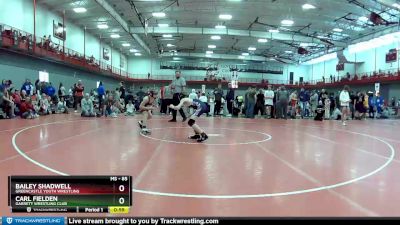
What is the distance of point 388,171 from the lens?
17.3ft

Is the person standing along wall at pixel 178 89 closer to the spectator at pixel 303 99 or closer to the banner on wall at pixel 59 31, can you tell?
the spectator at pixel 303 99

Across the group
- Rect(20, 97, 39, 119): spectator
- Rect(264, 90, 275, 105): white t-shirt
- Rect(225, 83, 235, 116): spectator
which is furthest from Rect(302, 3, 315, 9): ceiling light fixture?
Rect(20, 97, 39, 119): spectator

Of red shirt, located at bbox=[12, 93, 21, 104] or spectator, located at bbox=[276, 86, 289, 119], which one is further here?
spectator, located at bbox=[276, 86, 289, 119]

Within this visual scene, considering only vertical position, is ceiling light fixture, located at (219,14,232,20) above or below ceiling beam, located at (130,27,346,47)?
above

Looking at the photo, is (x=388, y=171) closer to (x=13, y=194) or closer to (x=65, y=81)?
(x=13, y=194)

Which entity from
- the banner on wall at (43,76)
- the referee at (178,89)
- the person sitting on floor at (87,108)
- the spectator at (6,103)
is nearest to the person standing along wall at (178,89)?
the referee at (178,89)

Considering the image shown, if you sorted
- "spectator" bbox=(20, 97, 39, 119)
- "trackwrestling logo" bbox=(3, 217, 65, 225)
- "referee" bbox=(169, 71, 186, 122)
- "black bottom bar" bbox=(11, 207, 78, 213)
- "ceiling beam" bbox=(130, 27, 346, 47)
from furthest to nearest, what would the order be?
1. "ceiling beam" bbox=(130, 27, 346, 47)
2. "spectator" bbox=(20, 97, 39, 119)
3. "referee" bbox=(169, 71, 186, 122)
4. "black bottom bar" bbox=(11, 207, 78, 213)
5. "trackwrestling logo" bbox=(3, 217, 65, 225)

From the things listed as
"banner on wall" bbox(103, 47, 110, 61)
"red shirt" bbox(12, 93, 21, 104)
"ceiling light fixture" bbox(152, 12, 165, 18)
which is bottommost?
"red shirt" bbox(12, 93, 21, 104)

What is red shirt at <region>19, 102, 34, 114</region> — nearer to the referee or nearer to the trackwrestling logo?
the referee

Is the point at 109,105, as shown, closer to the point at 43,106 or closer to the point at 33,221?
the point at 43,106

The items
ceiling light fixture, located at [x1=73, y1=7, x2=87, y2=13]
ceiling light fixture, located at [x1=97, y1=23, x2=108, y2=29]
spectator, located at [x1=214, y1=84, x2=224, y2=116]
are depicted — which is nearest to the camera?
spectator, located at [x1=214, y1=84, x2=224, y2=116]

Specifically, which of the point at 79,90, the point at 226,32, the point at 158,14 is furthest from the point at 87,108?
the point at 226,32

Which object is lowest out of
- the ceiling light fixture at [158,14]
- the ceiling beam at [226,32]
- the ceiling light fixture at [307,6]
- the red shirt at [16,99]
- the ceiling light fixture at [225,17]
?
the red shirt at [16,99]
